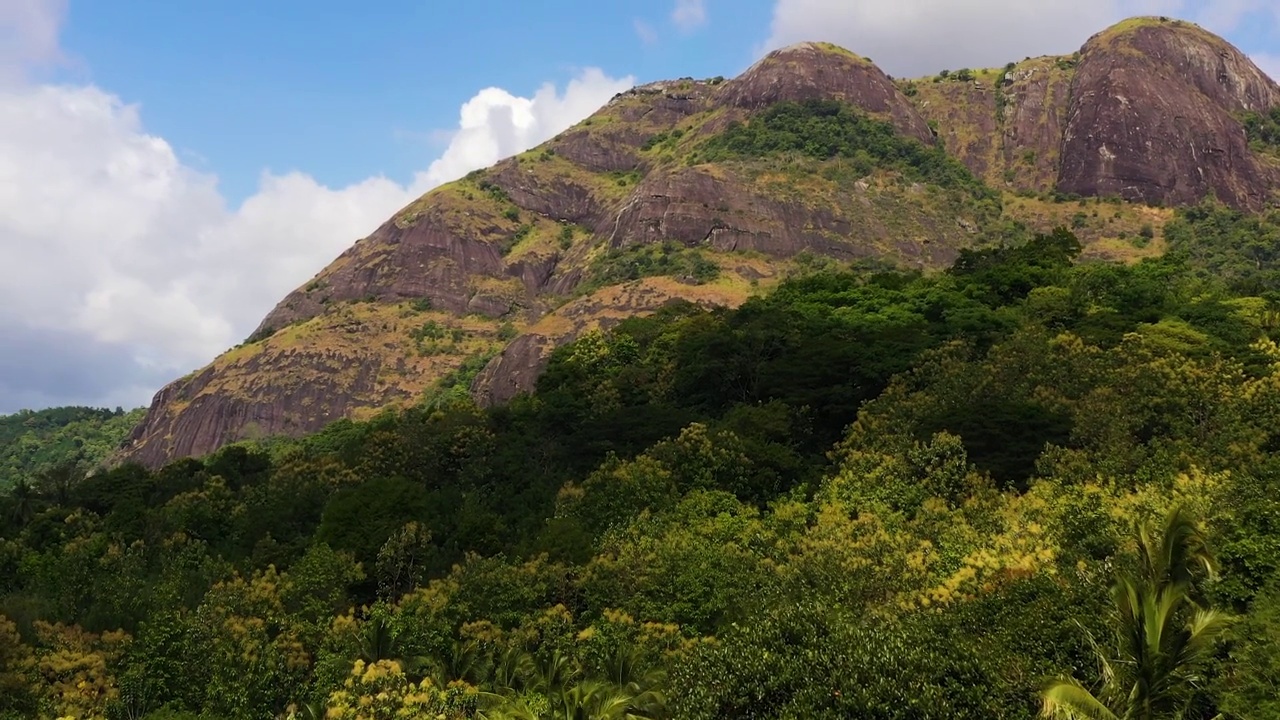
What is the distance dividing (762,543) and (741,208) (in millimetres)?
102296

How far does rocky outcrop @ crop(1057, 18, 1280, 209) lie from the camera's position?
153875 millimetres

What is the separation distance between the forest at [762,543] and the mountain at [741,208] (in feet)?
131

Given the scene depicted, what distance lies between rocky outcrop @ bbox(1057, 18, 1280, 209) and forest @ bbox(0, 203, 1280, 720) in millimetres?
84528

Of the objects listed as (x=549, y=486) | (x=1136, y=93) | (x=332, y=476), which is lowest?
(x=549, y=486)

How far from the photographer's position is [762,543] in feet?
141

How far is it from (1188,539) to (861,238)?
381 ft

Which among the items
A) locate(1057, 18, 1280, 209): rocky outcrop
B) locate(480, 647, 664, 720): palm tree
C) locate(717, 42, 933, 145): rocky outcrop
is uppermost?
locate(717, 42, 933, 145): rocky outcrop

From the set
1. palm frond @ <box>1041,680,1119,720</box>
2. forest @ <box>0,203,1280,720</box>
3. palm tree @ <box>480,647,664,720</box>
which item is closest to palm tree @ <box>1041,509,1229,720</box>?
forest @ <box>0,203,1280,720</box>

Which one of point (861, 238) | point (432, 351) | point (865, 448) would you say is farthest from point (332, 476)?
point (861, 238)

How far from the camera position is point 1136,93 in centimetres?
15850

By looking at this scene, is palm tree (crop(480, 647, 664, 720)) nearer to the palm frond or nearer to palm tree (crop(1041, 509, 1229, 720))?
the palm frond

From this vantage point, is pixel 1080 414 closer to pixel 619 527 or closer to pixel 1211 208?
pixel 619 527

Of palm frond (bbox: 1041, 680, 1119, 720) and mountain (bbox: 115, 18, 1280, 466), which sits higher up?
mountain (bbox: 115, 18, 1280, 466)

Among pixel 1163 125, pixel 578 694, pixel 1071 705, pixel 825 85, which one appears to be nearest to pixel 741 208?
pixel 825 85
